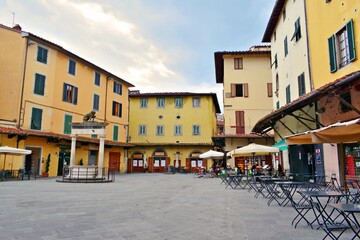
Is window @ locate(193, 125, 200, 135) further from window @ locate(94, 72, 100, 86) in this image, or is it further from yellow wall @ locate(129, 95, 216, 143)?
window @ locate(94, 72, 100, 86)

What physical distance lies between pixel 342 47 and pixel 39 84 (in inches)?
807

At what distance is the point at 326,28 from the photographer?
38.5 ft

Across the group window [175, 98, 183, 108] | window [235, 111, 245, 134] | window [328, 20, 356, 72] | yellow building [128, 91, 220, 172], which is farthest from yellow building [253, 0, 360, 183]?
window [175, 98, 183, 108]

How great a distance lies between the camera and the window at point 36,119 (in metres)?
21.9

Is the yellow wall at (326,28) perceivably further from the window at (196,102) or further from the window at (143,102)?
the window at (143,102)

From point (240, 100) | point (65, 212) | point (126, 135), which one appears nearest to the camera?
point (65, 212)

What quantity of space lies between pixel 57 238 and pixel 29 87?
20064 mm

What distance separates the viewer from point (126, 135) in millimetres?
33719

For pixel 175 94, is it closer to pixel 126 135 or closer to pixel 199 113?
pixel 199 113

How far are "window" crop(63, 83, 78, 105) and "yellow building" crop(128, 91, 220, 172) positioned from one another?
10565 millimetres

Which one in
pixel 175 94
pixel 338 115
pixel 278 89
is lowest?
pixel 338 115

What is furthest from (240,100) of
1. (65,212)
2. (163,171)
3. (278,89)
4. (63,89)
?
(65,212)

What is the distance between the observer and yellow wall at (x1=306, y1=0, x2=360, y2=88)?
9.83 meters

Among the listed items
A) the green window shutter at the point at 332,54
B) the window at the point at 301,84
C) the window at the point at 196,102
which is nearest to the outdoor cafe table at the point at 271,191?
the green window shutter at the point at 332,54
